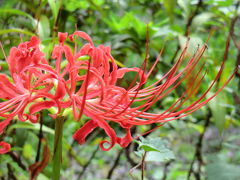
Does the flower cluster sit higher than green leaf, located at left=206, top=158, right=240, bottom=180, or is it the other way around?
the flower cluster

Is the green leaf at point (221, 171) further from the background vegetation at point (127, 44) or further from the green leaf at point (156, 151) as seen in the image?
the green leaf at point (156, 151)

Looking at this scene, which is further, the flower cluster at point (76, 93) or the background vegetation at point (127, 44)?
the background vegetation at point (127, 44)

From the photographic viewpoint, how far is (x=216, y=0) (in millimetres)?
1574

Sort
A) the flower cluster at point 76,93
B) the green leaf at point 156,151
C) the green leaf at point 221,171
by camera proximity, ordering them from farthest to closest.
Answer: the green leaf at point 221,171 → the green leaf at point 156,151 → the flower cluster at point 76,93

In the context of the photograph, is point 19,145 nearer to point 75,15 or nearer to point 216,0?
point 75,15

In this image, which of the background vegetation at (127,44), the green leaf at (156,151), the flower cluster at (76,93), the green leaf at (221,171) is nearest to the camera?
the flower cluster at (76,93)

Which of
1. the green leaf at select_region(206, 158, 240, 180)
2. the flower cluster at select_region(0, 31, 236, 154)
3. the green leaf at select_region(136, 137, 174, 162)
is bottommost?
the green leaf at select_region(206, 158, 240, 180)

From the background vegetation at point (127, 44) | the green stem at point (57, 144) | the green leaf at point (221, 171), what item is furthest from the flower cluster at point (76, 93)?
the green leaf at point (221, 171)

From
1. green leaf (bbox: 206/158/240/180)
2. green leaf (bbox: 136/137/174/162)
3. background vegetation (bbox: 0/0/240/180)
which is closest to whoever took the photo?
green leaf (bbox: 136/137/174/162)

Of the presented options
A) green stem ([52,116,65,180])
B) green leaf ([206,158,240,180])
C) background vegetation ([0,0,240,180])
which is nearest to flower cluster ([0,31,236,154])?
green stem ([52,116,65,180])

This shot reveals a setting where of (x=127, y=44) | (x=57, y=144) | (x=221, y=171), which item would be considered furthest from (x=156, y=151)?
(x=127, y=44)

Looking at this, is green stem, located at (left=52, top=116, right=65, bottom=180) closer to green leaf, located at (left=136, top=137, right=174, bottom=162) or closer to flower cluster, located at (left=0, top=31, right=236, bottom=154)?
flower cluster, located at (left=0, top=31, right=236, bottom=154)

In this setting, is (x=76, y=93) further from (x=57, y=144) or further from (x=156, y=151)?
(x=156, y=151)

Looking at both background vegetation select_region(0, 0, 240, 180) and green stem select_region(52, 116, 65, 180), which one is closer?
green stem select_region(52, 116, 65, 180)
